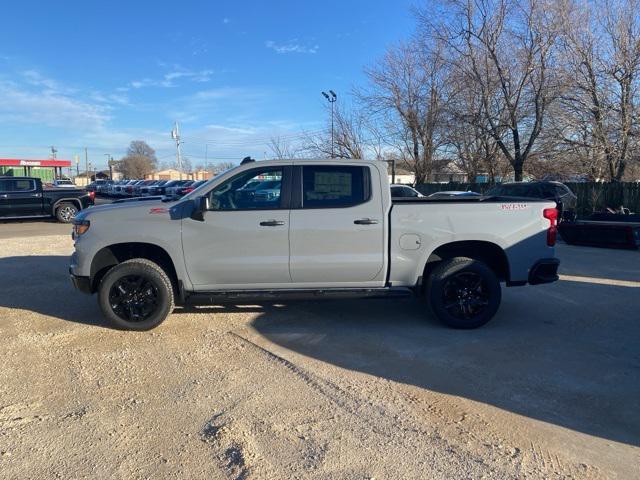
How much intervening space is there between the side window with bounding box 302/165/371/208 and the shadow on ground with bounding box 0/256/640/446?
1.42 m

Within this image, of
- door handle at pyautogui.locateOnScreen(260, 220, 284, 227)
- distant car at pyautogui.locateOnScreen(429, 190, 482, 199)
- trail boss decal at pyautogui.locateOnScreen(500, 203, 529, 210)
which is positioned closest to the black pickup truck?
distant car at pyautogui.locateOnScreen(429, 190, 482, 199)

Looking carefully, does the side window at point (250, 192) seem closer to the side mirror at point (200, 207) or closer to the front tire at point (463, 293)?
the side mirror at point (200, 207)

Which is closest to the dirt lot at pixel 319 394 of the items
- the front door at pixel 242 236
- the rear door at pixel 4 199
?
the front door at pixel 242 236

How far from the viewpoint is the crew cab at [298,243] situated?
17.5ft

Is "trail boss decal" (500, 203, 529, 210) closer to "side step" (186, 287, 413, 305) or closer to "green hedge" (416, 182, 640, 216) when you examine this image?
"side step" (186, 287, 413, 305)

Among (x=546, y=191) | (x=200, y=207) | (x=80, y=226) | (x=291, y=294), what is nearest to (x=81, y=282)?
(x=80, y=226)

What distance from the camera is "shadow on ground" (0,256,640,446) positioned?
3.89 meters

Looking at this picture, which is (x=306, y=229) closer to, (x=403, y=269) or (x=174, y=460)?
(x=403, y=269)

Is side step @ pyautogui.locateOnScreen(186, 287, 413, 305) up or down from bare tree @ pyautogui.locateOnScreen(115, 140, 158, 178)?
down

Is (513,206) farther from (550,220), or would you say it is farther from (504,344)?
(504,344)

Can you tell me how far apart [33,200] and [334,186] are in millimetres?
16652

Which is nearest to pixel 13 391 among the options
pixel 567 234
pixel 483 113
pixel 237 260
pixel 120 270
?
pixel 120 270

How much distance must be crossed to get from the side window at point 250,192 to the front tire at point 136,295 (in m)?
0.99

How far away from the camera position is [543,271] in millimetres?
5656
